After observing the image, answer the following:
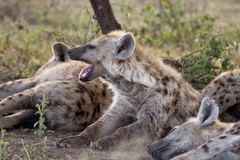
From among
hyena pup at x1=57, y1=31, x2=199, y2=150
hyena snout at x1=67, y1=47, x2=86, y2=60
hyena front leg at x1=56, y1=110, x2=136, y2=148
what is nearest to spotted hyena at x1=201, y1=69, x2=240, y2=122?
hyena pup at x1=57, y1=31, x2=199, y2=150

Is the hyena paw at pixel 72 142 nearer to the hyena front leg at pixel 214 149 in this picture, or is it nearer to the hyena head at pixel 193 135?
the hyena head at pixel 193 135

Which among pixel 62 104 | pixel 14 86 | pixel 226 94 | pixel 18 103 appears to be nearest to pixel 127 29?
pixel 14 86

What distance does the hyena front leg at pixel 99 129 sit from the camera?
5.45 meters

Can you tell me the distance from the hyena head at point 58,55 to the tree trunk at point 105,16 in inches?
15.3

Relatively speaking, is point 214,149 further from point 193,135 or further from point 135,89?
point 135,89

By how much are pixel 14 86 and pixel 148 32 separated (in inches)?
133

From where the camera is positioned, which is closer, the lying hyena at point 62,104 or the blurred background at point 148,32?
the lying hyena at point 62,104

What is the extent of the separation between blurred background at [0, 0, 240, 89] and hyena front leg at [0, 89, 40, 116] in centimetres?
111

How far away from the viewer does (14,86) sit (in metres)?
7.06

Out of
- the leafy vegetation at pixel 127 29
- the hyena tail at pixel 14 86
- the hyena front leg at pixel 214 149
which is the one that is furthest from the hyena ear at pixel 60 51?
the hyena front leg at pixel 214 149

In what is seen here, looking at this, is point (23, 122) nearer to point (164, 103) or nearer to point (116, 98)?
point (116, 98)

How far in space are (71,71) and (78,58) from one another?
2.93ft

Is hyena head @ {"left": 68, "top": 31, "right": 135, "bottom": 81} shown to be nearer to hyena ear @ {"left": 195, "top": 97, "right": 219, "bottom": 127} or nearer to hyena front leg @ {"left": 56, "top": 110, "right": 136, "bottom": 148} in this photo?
hyena front leg @ {"left": 56, "top": 110, "right": 136, "bottom": 148}

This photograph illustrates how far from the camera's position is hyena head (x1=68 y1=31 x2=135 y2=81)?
571cm
